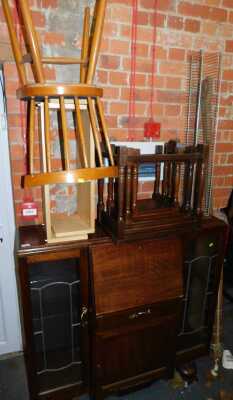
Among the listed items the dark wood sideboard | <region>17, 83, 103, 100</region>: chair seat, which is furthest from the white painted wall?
<region>17, 83, 103, 100</region>: chair seat

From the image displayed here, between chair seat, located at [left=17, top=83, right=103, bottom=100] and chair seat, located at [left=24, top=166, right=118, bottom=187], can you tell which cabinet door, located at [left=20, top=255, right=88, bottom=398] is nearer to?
chair seat, located at [left=24, top=166, right=118, bottom=187]

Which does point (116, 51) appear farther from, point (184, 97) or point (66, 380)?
point (66, 380)

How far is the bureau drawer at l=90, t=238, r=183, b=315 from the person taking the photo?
134cm

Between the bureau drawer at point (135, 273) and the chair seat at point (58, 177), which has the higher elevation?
the chair seat at point (58, 177)

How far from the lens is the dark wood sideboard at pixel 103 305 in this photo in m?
1.34

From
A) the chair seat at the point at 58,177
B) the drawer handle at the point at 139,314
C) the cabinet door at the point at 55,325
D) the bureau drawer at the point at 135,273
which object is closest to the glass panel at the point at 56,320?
the cabinet door at the point at 55,325

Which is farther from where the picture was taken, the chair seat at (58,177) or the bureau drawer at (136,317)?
the bureau drawer at (136,317)

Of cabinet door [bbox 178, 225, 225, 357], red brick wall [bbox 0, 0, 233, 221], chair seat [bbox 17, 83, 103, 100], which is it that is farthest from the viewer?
cabinet door [bbox 178, 225, 225, 357]

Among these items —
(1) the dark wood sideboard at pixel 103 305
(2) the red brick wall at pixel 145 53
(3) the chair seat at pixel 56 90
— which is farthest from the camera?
(2) the red brick wall at pixel 145 53

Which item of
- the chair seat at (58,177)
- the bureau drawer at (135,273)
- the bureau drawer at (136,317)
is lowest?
the bureau drawer at (136,317)

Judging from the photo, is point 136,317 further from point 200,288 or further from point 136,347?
point 200,288

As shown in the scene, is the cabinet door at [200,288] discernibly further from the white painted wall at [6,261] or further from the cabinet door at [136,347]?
the white painted wall at [6,261]

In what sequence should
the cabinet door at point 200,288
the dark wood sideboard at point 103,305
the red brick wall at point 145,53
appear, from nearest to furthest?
the dark wood sideboard at point 103,305 → the red brick wall at point 145,53 → the cabinet door at point 200,288

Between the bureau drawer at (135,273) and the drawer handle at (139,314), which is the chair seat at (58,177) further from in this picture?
the drawer handle at (139,314)
